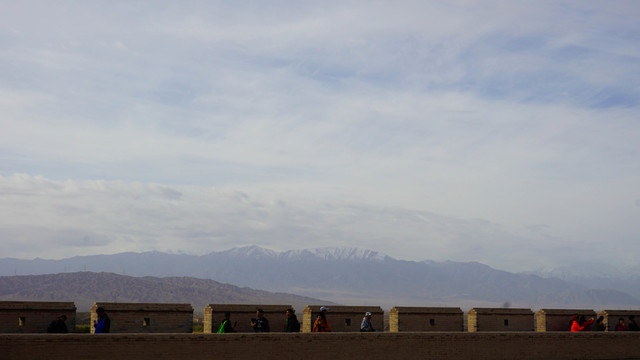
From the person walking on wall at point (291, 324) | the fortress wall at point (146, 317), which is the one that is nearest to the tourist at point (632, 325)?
the person walking on wall at point (291, 324)

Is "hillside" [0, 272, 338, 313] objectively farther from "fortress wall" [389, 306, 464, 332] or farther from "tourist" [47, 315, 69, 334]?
"tourist" [47, 315, 69, 334]

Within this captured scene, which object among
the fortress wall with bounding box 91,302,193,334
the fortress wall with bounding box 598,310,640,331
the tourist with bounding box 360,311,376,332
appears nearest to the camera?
the fortress wall with bounding box 91,302,193,334

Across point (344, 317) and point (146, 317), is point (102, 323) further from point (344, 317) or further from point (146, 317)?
point (344, 317)

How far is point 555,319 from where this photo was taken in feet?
77.5

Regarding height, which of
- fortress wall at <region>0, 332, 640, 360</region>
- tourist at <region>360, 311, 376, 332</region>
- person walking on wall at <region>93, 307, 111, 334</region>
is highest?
person walking on wall at <region>93, 307, 111, 334</region>

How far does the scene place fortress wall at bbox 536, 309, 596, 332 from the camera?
2334 cm

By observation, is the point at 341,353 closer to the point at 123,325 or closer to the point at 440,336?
the point at 440,336

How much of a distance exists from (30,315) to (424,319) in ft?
37.0

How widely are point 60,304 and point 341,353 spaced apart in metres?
7.25

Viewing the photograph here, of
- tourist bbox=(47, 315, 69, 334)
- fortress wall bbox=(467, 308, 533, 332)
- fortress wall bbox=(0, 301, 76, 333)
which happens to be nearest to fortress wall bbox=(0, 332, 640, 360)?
fortress wall bbox=(467, 308, 533, 332)

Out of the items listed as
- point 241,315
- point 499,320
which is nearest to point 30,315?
point 241,315

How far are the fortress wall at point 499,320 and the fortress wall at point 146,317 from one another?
30.6ft

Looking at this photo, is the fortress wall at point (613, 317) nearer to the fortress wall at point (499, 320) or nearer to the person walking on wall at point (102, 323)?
the fortress wall at point (499, 320)

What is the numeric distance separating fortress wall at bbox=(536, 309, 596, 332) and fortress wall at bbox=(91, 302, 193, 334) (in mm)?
12293
